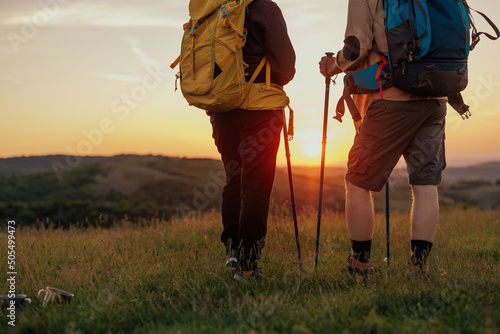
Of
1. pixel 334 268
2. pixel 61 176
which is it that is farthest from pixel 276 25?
pixel 61 176

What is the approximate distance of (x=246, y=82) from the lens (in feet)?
11.4

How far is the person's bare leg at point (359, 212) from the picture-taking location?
11.4ft

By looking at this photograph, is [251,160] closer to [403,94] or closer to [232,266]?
[232,266]

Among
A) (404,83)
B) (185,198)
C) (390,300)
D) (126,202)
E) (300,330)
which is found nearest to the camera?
(300,330)

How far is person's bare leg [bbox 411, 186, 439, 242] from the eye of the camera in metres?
3.38

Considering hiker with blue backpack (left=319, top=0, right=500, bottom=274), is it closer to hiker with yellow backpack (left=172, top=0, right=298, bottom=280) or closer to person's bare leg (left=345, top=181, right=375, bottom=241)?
person's bare leg (left=345, top=181, right=375, bottom=241)

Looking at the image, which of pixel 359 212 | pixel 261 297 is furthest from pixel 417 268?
pixel 261 297

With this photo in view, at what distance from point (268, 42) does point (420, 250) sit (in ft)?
6.68

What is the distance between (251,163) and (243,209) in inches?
15.4

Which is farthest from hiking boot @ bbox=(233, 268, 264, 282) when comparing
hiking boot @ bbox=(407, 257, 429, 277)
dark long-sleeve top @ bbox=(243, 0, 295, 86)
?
dark long-sleeve top @ bbox=(243, 0, 295, 86)

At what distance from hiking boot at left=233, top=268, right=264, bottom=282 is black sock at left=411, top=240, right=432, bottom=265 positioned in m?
1.23

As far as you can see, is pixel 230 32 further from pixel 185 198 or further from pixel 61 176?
pixel 61 176

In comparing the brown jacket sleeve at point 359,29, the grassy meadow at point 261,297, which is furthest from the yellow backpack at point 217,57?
the grassy meadow at point 261,297

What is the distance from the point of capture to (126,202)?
27266 mm
